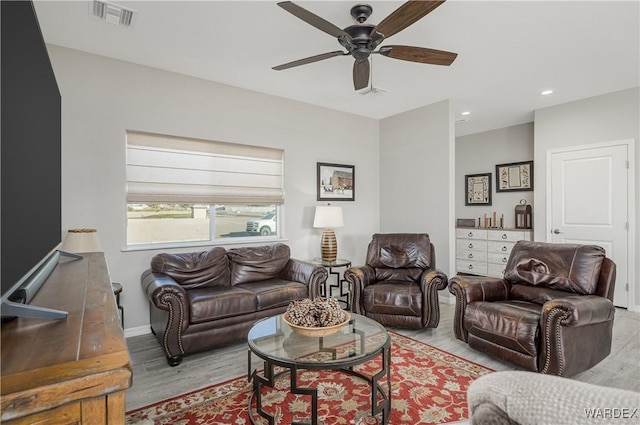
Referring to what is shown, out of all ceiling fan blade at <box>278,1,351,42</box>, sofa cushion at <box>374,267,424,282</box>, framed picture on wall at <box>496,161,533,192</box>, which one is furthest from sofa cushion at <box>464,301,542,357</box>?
framed picture on wall at <box>496,161,533,192</box>

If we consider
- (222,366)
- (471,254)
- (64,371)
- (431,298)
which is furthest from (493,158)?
(64,371)

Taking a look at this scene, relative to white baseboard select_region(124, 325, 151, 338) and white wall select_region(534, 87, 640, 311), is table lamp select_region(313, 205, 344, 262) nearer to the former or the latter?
white baseboard select_region(124, 325, 151, 338)

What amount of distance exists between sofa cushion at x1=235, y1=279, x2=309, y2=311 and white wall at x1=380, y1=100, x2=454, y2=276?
2.16 m

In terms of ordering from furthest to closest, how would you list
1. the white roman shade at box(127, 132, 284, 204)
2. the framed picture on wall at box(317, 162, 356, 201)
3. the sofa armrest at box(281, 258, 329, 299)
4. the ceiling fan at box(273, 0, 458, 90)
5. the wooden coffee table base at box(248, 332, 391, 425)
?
1. the framed picture on wall at box(317, 162, 356, 201)
2. the sofa armrest at box(281, 258, 329, 299)
3. the white roman shade at box(127, 132, 284, 204)
4. the ceiling fan at box(273, 0, 458, 90)
5. the wooden coffee table base at box(248, 332, 391, 425)

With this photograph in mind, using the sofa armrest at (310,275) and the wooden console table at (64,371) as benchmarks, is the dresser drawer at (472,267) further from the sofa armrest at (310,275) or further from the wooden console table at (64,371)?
the wooden console table at (64,371)

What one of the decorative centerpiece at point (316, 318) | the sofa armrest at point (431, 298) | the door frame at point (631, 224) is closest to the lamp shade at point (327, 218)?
the sofa armrest at point (431, 298)

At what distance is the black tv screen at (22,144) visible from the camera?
847 millimetres

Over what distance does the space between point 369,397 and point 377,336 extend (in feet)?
1.46

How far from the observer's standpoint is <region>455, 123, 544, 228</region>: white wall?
574 centimetres

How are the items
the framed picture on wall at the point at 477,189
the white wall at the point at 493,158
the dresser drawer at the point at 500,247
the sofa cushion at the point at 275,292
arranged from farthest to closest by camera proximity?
the framed picture on wall at the point at 477,189
the white wall at the point at 493,158
the dresser drawer at the point at 500,247
the sofa cushion at the point at 275,292

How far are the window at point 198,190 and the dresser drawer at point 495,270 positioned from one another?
11.9ft

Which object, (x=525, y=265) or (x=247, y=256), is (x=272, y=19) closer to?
(x=247, y=256)

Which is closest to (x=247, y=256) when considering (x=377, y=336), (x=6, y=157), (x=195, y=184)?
(x=195, y=184)

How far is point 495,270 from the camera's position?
18.0ft
